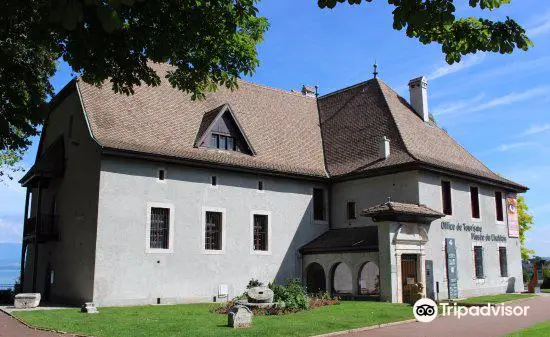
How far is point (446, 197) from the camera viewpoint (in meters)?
27.1

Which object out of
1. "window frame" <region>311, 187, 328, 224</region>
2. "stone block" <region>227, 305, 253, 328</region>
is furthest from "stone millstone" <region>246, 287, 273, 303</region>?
"window frame" <region>311, 187, 328, 224</region>

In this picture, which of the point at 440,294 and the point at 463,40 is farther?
the point at 440,294

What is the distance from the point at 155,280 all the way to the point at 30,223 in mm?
9133

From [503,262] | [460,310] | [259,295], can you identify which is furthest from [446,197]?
[259,295]

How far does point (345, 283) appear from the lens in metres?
30.4

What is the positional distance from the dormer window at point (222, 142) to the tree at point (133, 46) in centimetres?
1340

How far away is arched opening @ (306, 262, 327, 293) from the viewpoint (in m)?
27.6

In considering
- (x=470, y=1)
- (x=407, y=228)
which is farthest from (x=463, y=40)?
(x=407, y=228)

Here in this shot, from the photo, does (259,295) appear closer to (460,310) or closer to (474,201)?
(460,310)

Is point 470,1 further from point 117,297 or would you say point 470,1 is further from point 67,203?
point 67,203

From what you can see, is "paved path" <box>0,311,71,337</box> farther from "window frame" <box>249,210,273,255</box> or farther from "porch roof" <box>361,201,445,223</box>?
"porch roof" <box>361,201,445,223</box>

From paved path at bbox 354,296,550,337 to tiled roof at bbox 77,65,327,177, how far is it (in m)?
12.3

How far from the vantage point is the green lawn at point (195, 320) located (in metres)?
13.6

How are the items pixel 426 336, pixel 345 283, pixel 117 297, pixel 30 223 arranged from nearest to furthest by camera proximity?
pixel 426 336, pixel 117 297, pixel 30 223, pixel 345 283
